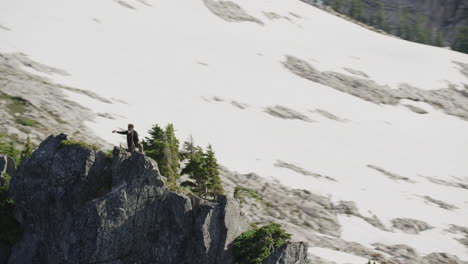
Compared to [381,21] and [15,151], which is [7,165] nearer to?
[15,151]

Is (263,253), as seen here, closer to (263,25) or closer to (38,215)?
(38,215)

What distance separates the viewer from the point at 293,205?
4088 cm

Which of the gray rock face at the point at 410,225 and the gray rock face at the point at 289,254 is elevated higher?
the gray rock face at the point at 289,254

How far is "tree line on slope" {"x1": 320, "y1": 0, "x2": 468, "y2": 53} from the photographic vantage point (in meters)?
147

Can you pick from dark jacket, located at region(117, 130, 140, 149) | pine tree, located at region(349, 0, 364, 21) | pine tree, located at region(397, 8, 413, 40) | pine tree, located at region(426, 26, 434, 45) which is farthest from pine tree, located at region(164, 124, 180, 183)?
pine tree, located at region(397, 8, 413, 40)

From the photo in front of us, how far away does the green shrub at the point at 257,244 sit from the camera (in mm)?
23094

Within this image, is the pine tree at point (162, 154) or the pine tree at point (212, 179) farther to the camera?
the pine tree at point (212, 179)

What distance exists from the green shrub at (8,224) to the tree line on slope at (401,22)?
139907 mm

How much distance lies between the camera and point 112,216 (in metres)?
23.5

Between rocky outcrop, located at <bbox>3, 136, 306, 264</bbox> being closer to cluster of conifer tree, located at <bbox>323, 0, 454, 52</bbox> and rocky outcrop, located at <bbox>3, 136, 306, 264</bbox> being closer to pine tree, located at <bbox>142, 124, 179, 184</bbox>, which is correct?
pine tree, located at <bbox>142, 124, 179, 184</bbox>

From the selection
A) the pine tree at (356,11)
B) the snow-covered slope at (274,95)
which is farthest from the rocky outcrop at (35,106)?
the pine tree at (356,11)

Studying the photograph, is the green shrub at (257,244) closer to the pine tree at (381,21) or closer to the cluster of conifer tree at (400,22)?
the cluster of conifer tree at (400,22)

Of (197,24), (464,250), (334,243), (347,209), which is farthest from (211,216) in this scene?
(197,24)

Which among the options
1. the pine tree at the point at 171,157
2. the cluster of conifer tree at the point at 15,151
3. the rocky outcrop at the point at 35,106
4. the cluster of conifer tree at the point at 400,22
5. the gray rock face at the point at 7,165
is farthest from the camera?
the cluster of conifer tree at the point at 400,22
